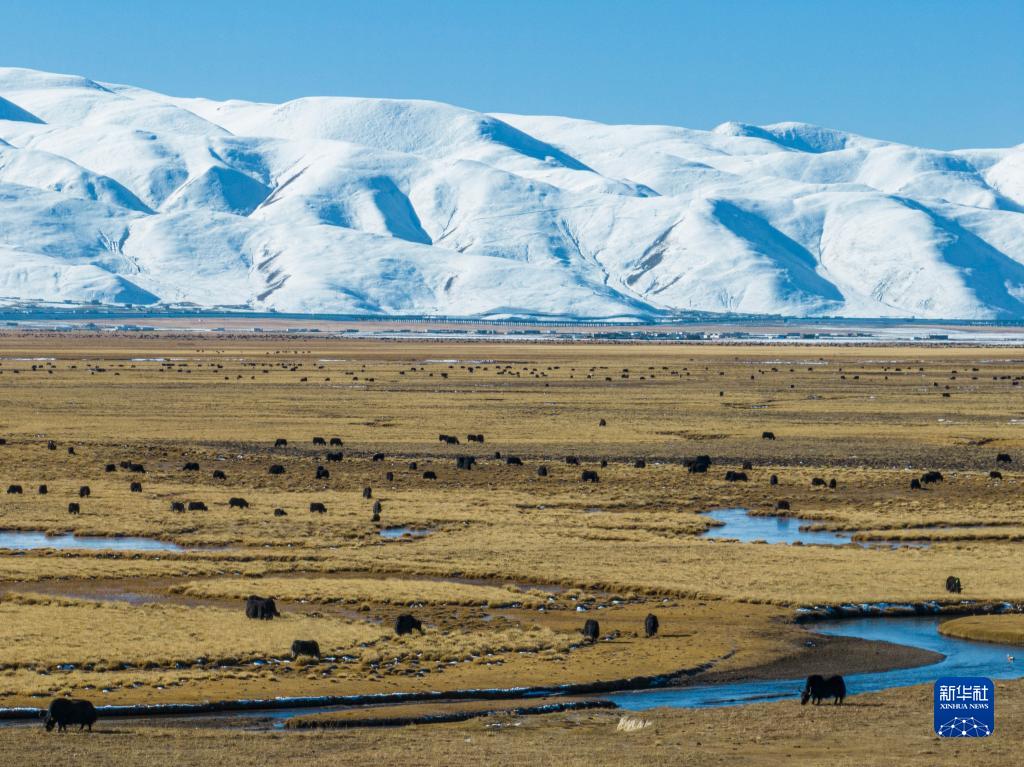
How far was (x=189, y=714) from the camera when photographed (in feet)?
90.0

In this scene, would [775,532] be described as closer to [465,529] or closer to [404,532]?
[465,529]

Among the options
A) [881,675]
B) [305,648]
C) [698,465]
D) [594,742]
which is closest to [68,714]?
[305,648]

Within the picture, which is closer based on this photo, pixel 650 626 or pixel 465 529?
pixel 650 626

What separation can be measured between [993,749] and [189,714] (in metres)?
12.9

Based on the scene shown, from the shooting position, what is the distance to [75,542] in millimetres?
46719

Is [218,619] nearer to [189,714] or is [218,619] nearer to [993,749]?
[189,714]

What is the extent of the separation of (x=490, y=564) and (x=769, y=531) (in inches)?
441

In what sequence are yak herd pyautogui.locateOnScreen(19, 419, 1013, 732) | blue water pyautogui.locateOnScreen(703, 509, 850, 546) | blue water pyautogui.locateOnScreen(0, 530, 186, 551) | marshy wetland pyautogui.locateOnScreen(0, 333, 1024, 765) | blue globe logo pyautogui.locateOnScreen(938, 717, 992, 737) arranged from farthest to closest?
blue water pyautogui.locateOnScreen(703, 509, 850, 546)
blue water pyautogui.locateOnScreen(0, 530, 186, 551)
marshy wetland pyautogui.locateOnScreen(0, 333, 1024, 765)
yak herd pyautogui.locateOnScreen(19, 419, 1013, 732)
blue globe logo pyautogui.locateOnScreen(938, 717, 992, 737)

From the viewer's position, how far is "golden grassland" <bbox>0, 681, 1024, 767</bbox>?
75.9 feet

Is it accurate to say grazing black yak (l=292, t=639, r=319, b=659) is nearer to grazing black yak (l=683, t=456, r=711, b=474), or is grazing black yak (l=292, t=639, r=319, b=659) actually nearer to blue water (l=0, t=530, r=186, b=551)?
blue water (l=0, t=530, r=186, b=551)

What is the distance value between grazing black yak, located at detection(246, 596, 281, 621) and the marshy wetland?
0.29 meters

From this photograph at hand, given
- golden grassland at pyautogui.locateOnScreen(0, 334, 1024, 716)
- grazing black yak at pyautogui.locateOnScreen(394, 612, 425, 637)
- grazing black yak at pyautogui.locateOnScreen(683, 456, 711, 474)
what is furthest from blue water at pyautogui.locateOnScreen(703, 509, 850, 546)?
grazing black yak at pyautogui.locateOnScreen(394, 612, 425, 637)

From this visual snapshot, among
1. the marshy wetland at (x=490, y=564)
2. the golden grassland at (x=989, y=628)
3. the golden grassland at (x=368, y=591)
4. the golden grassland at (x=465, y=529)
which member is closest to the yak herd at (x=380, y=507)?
the marshy wetland at (x=490, y=564)

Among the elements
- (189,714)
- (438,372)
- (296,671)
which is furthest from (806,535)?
(438,372)
